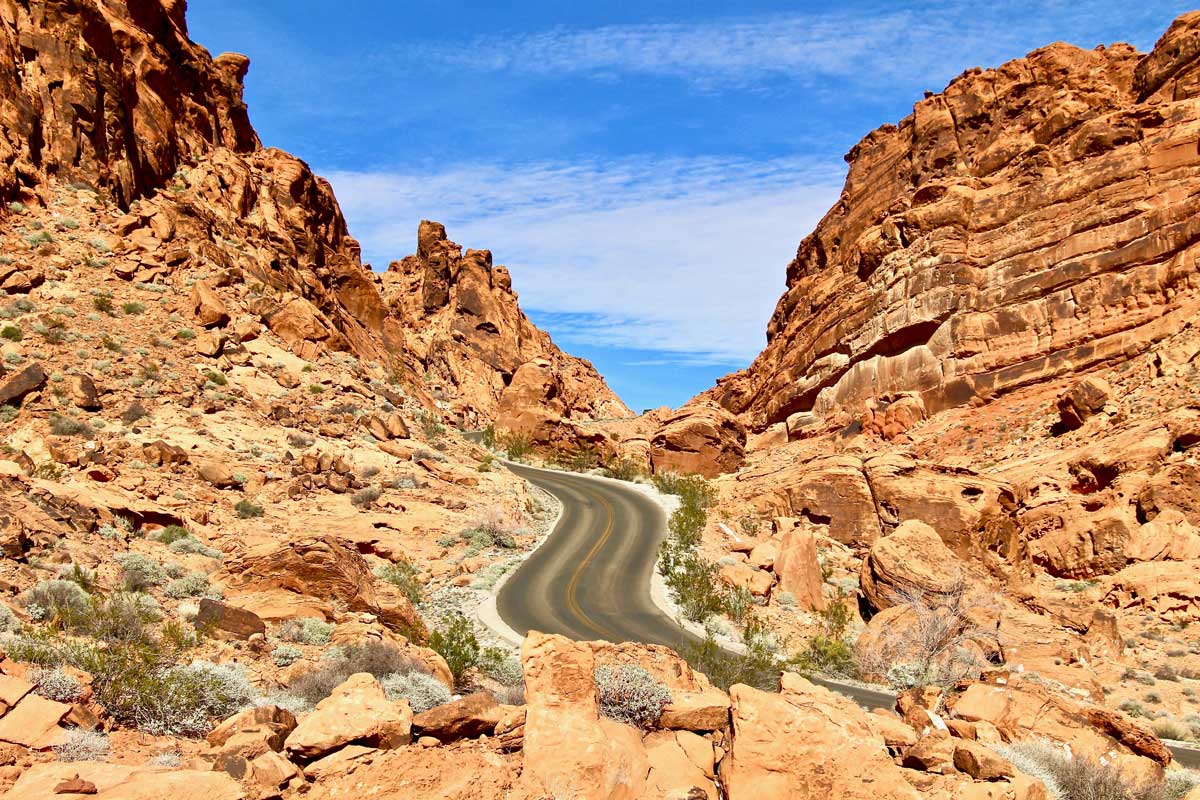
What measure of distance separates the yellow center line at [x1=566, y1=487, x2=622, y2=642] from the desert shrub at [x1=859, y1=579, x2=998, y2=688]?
705 centimetres

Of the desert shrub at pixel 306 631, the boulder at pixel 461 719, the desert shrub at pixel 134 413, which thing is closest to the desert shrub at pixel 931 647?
the boulder at pixel 461 719

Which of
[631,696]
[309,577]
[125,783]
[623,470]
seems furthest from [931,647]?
[623,470]

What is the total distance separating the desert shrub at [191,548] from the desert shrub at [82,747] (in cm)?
1087

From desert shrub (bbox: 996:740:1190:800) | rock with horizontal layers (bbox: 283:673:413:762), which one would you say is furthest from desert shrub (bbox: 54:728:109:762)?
desert shrub (bbox: 996:740:1190:800)

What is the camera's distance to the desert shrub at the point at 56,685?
8.62 m

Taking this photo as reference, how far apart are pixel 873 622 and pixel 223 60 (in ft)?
174

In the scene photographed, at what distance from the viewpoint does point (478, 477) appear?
119ft

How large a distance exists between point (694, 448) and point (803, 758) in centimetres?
4173

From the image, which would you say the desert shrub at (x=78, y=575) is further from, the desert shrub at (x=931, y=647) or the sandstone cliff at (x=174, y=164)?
the sandstone cliff at (x=174, y=164)

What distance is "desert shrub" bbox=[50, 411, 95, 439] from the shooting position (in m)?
22.9

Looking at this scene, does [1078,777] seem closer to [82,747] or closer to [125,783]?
[125,783]

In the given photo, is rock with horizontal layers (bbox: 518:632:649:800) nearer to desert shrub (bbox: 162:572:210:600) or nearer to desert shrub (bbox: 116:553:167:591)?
desert shrub (bbox: 162:572:210:600)

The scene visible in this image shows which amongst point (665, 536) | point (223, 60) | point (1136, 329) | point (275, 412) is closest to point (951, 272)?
point (1136, 329)

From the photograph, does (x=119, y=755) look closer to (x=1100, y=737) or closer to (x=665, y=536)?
(x=1100, y=737)
